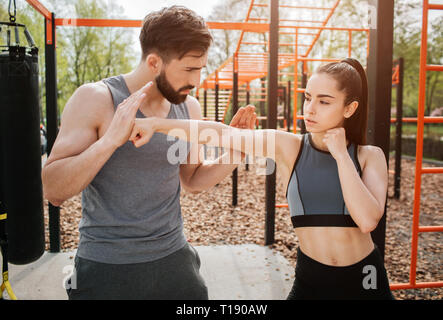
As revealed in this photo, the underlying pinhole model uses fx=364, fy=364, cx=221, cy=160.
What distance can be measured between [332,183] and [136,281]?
0.98m

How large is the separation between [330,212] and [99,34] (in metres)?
22.5

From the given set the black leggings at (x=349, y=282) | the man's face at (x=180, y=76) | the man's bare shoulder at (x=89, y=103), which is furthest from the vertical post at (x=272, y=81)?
the man's bare shoulder at (x=89, y=103)

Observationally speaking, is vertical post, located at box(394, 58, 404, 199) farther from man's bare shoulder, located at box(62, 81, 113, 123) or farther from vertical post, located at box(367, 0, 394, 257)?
man's bare shoulder, located at box(62, 81, 113, 123)

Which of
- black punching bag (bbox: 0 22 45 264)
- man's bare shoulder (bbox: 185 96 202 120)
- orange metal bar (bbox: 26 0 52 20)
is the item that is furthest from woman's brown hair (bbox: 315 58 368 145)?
orange metal bar (bbox: 26 0 52 20)

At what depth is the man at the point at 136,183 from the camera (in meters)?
1.47

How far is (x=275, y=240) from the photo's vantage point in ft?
16.0

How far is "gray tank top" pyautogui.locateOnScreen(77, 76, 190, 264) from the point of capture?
156cm

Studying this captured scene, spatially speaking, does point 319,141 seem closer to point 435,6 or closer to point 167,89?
point 167,89

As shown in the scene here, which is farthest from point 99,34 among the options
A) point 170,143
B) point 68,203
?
point 170,143

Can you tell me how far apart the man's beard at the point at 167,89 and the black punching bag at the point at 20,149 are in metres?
2.15

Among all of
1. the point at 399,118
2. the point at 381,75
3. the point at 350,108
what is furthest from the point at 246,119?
the point at 399,118

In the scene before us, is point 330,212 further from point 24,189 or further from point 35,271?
point 35,271

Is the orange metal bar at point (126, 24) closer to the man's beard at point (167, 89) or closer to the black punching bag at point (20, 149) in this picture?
the black punching bag at point (20, 149)

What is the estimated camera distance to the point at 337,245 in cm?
165
